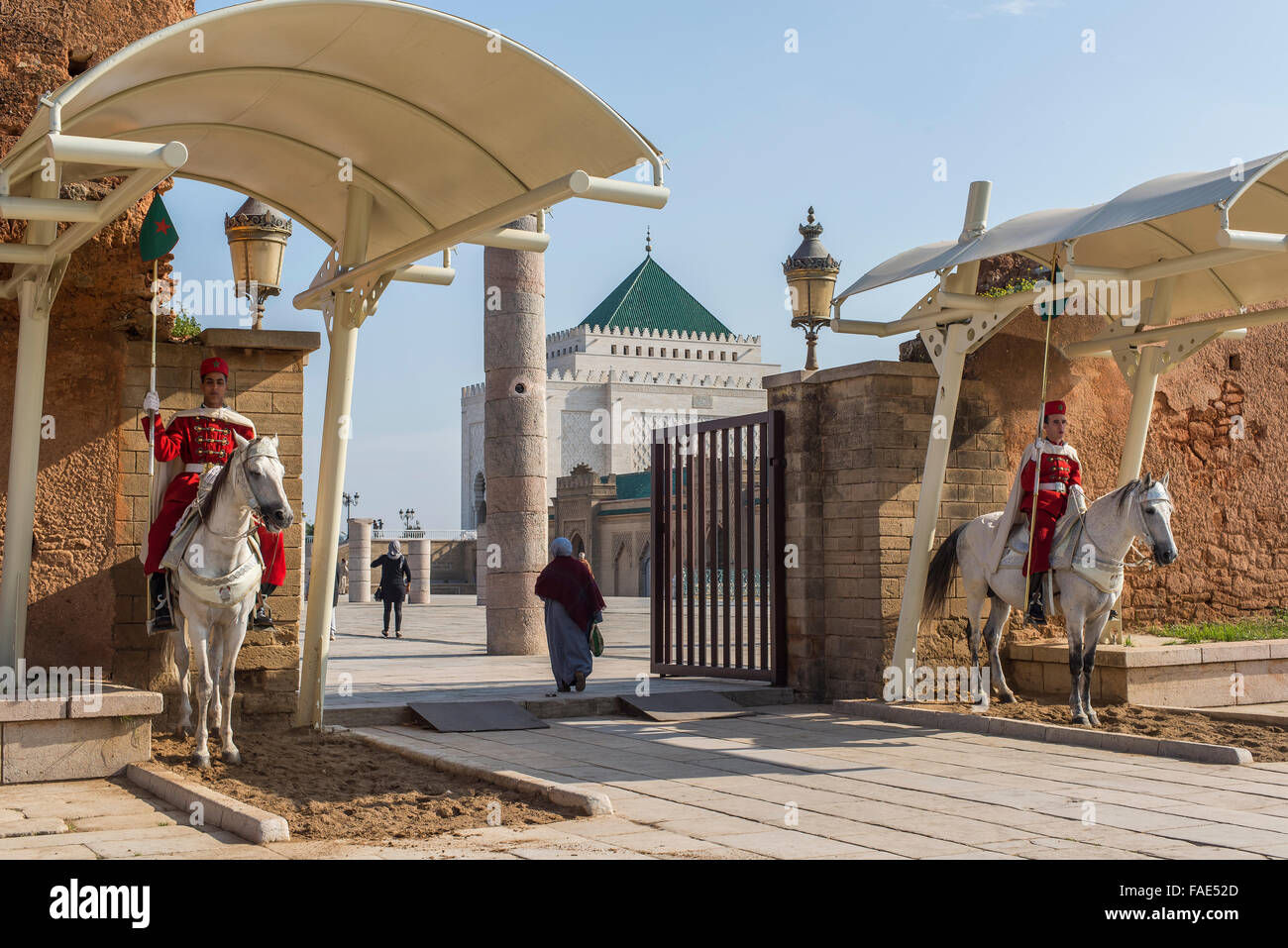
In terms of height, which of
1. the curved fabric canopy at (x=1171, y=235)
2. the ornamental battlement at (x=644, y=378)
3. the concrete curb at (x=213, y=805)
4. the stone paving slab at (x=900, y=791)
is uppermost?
the ornamental battlement at (x=644, y=378)

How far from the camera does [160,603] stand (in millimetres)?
8461

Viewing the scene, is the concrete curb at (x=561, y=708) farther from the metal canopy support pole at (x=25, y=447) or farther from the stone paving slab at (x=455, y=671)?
the metal canopy support pole at (x=25, y=447)

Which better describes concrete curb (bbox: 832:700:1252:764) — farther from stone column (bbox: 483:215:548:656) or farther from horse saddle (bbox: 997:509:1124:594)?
stone column (bbox: 483:215:548:656)

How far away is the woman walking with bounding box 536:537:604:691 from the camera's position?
12.3 metres

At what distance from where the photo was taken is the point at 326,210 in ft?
33.1

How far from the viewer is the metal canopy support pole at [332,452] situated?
9602 millimetres

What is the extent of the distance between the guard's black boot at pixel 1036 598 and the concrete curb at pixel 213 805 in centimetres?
612

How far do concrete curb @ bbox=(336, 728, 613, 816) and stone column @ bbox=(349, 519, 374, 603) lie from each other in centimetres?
3081

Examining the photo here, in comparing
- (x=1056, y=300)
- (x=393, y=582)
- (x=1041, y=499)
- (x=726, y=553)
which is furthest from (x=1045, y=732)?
(x=393, y=582)

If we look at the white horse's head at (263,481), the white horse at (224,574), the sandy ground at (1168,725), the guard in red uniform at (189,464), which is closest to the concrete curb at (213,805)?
the white horse at (224,574)

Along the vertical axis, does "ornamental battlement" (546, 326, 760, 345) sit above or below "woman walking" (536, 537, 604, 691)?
above

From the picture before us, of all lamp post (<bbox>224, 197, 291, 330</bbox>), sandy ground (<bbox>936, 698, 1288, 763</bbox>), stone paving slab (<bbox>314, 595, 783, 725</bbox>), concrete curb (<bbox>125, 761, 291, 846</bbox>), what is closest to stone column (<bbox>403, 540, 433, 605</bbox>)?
stone paving slab (<bbox>314, 595, 783, 725</bbox>)
